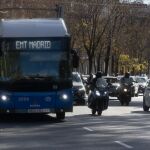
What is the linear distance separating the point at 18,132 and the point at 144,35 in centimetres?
6262

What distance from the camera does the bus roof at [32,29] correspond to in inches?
829

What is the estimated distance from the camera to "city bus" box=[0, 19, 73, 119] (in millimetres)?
20750

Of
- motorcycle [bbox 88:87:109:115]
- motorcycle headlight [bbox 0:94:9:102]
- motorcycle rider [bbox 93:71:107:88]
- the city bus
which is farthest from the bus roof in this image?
motorcycle [bbox 88:87:109:115]

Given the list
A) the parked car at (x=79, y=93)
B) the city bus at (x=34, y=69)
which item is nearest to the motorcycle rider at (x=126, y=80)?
the parked car at (x=79, y=93)

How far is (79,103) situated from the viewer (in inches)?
1404

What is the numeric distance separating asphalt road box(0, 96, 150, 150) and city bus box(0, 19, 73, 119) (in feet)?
2.42

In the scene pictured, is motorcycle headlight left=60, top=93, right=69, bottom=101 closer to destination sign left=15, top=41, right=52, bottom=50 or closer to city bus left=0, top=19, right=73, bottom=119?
city bus left=0, top=19, right=73, bottom=119

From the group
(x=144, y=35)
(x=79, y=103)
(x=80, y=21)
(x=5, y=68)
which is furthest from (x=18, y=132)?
(x=144, y=35)

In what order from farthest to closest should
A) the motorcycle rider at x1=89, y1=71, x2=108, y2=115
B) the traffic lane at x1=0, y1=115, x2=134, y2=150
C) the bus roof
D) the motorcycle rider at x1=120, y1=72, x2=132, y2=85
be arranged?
the motorcycle rider at x1=120, y1=72, x2=132, y2=85
the motorcycle rider at x1=89, y1=71, x2=108, y2=115
the bus roof
the traffic lane at x1=0, y1=115, x2=134, y2=150

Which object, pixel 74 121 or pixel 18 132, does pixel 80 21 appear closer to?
pixel 74 121

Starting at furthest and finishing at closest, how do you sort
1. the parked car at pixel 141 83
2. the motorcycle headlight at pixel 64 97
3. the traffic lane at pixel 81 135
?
the parked car at pixel 141 83 < the motorcycle headlight at pixel 64 97 < the traffic lane at pixel 81 135

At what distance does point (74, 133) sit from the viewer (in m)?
17.5

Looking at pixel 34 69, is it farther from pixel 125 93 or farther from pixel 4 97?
pixel 125 93

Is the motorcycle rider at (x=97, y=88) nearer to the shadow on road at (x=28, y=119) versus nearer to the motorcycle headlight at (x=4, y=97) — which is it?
the shadow on road at (x=28, y=119)
